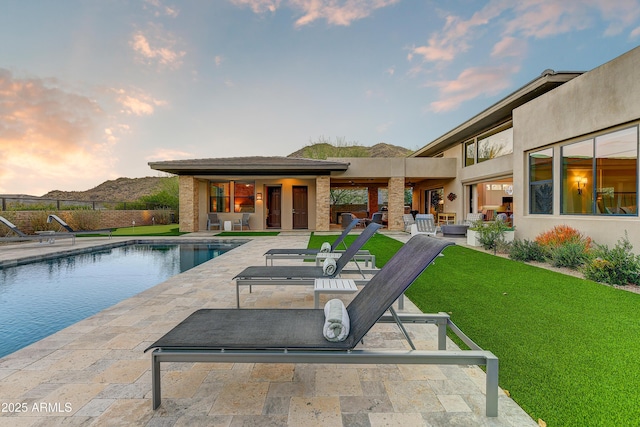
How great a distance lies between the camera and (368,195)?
79.2ft

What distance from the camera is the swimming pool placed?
3.70 metres

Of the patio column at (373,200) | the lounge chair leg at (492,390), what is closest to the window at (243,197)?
the patio column at (373,200)

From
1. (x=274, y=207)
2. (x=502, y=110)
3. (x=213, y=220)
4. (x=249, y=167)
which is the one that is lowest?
(x=213, y=220)

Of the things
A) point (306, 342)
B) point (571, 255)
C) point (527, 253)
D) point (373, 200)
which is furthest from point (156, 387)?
point (373, 200)

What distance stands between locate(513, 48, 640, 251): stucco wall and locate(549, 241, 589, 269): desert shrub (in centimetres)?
76

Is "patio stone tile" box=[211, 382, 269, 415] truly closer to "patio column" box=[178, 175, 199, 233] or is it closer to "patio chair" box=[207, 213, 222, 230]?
"patio column" box=[178, 175, 199, 233]

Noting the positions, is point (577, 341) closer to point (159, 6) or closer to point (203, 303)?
point (203, 303)

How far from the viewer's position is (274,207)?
704 inches

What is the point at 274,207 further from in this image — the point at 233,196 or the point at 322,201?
the point at 322,201

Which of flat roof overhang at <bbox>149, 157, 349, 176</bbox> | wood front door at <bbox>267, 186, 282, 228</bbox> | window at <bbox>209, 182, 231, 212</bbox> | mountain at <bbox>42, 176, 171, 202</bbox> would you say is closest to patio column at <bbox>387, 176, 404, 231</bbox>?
flat roof overhang at <bbox>149, 157, 349, 176</bbox>

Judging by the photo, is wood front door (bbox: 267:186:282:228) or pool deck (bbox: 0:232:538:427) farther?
wood front door (bbox: 267:186:282:228)

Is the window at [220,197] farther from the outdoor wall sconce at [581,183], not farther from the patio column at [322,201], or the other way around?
the outdoor wall sconce at [581,183]

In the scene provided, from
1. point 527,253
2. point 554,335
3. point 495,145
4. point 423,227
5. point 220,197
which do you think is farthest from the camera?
point 220,197

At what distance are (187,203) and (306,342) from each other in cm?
1550
